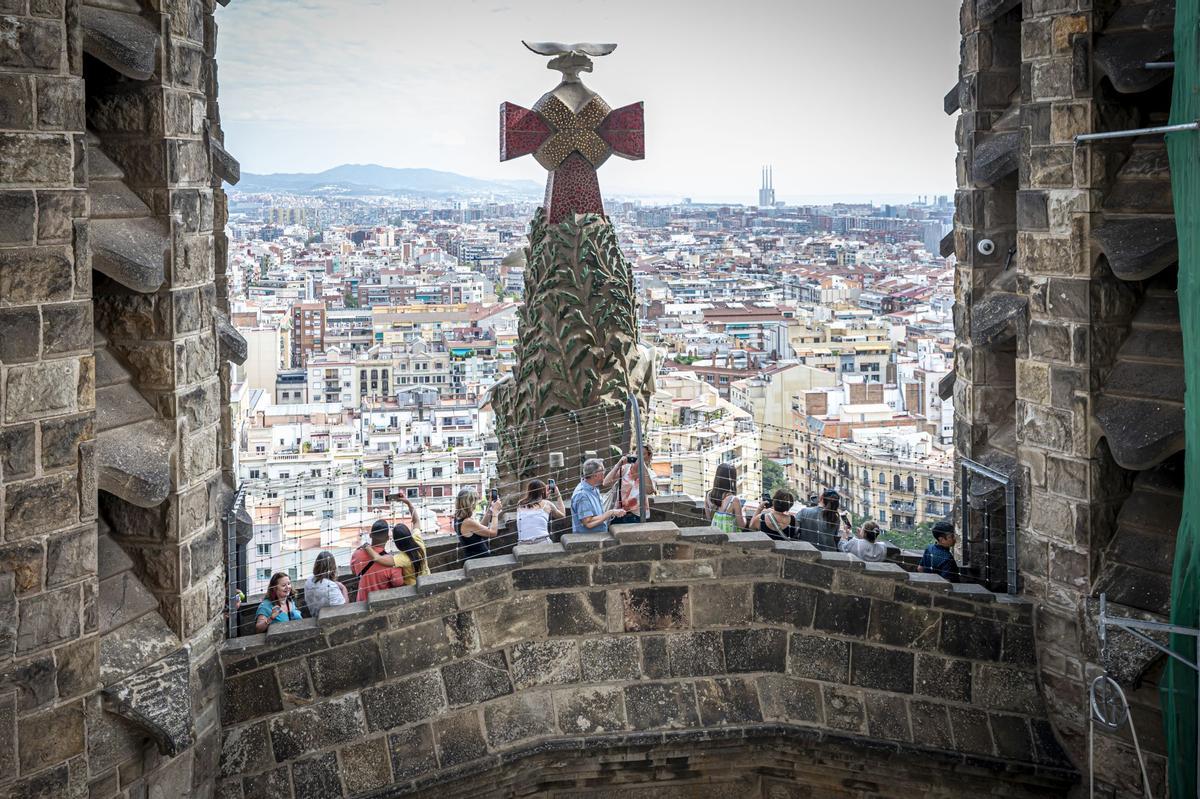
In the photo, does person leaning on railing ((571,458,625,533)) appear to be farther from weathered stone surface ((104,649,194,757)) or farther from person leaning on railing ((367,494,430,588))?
weathered stone surface ((104,649,194,757))

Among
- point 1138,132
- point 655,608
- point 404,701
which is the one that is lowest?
point 404,701

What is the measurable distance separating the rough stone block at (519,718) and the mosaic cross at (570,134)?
3.81 m

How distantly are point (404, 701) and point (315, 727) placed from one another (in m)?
0.42

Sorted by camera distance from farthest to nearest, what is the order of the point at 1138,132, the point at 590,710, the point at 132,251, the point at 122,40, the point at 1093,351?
the point at 590,710
the point at 1093,351
the point at 1138,132
the point at 132,251
the point at 122,40

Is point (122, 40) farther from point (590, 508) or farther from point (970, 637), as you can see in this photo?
point (970, 637)

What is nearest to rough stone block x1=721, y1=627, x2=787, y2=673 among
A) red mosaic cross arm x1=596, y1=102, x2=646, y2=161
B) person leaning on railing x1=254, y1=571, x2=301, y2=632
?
person leaning on railing x1=254, y1=571, x2=301, y2=632

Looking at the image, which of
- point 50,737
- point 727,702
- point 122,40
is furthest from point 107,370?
point 727,702

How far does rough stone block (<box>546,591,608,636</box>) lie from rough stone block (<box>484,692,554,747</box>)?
12.9 inches

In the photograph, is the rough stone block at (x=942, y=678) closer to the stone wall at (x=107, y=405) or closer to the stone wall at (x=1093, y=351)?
the stone wall at (x=1093, y=351)

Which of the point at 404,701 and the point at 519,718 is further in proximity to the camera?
the point at 519,718

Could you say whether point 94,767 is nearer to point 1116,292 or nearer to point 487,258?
point 1116,292

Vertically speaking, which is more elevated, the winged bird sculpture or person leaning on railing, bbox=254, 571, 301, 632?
the winged bird sculpture

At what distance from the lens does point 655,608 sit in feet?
23.9

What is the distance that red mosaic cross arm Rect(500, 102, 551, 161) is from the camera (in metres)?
9.97
